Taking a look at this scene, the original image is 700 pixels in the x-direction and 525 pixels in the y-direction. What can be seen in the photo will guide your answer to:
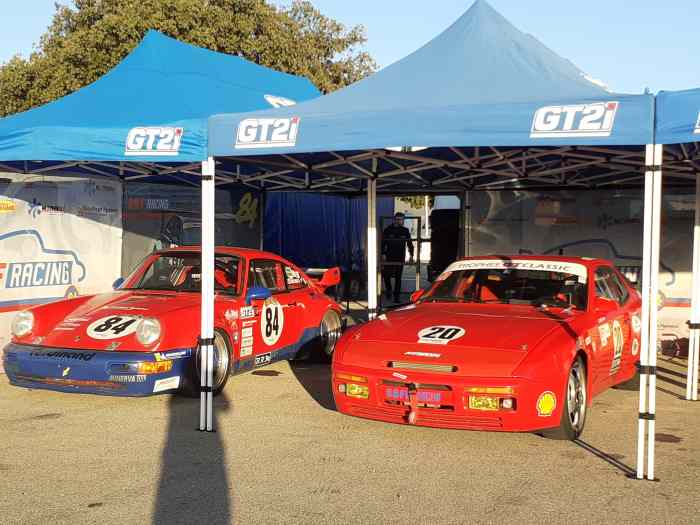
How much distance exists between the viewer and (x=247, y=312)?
297 inches

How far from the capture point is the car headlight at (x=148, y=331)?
6.50 m

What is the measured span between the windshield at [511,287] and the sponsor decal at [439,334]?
3.24ft

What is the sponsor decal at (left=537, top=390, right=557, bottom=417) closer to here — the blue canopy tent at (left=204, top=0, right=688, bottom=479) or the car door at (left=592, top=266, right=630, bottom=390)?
the blue canopy tent at (left=204, top=0, right=688, bottom=479)

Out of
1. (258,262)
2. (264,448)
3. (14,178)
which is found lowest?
(264,448)

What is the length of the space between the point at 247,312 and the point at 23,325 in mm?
1995

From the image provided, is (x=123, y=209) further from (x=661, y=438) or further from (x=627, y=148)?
(x=661, y=438)

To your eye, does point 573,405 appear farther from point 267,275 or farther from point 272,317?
point 267,275

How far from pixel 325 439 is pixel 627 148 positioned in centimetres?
428

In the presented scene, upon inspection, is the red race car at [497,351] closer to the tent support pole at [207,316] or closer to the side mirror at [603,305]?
the side mirror at [603,305]

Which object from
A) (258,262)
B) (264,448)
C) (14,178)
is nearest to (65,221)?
(14,178)

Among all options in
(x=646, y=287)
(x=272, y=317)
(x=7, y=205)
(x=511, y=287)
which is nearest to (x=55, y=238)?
(x=7, y=205)

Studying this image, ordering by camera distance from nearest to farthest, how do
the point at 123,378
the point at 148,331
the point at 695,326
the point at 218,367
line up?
the point at 123,378 < the point at 148,331 < the point at 218,367 < the point at 695,326

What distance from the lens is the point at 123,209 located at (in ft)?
36.2

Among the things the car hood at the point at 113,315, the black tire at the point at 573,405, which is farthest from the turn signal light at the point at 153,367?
the black tire at the point at 573,405
